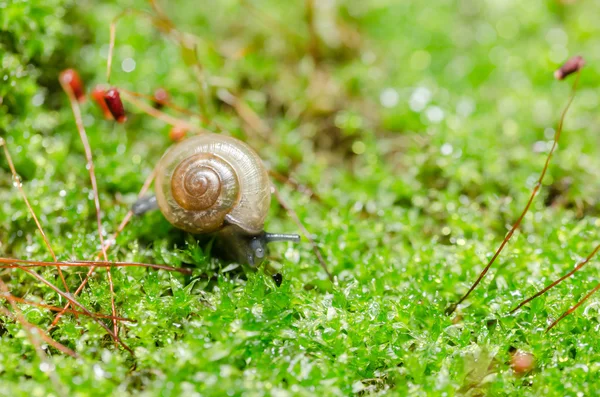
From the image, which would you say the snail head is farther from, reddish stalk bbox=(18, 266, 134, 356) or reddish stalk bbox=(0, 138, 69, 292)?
reddish stalk bbox=(0, 138, 69, 292)

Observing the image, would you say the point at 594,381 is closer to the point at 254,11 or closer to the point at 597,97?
the point at 597,97

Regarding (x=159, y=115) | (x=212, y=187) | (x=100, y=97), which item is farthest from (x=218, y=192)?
(x=100, y=97)

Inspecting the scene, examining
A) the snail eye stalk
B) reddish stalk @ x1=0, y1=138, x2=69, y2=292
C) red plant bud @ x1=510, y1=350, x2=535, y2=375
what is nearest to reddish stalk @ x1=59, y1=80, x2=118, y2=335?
reddish stalk @ x1=0, y1=138, x2=69, y2=292

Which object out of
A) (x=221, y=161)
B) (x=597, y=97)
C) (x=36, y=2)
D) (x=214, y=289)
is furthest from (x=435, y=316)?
(x=36, y=2)

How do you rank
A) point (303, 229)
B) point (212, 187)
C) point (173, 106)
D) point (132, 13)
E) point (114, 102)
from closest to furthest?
point (212, 187) → point (114, 102) → point (303, 229) → point (173, 106) → point (132, 13)

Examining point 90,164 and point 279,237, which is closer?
point 279,237

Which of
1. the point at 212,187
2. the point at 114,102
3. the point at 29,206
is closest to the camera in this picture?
the point at 212,187

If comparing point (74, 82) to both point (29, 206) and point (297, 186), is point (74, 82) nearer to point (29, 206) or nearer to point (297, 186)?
point (29, 206)
